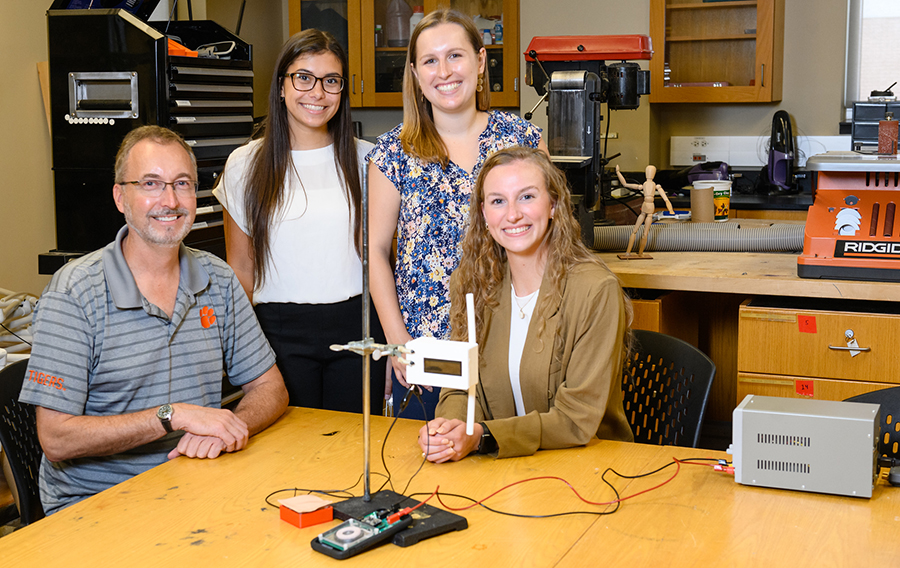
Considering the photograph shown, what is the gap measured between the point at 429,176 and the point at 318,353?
1.58ft

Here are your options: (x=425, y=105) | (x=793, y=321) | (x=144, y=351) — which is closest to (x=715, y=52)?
(x=793, y=321)

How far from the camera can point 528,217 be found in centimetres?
165

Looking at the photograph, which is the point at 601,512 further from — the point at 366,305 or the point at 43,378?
the point at 43,378

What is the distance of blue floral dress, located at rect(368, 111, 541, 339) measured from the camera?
1907mm

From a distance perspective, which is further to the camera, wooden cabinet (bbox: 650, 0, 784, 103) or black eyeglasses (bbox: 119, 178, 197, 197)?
wooden cabinet (bbox: 650, 0, 784, 103)

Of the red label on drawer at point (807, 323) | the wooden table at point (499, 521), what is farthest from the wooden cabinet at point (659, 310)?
the wooden table at point (499, 521)

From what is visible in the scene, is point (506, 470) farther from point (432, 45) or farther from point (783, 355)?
point (783, 355)

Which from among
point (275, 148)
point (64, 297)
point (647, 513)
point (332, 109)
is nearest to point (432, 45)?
point (332, 109)

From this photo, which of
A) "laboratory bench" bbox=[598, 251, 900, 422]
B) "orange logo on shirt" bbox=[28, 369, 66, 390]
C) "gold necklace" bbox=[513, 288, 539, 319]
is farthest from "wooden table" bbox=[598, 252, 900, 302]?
"orange logo on shirt" bbox=[28, 369, 66, 390]

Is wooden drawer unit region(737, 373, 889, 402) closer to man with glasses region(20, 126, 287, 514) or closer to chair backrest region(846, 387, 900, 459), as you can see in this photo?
chair backrest region(846, 387, 900, 459)

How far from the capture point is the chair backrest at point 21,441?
1.59 meters

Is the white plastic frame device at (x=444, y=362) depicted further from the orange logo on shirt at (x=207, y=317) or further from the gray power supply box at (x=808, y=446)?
the orange logo on shirt at (x=207, y=317)

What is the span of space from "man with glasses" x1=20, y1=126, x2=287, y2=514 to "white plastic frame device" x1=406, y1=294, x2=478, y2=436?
50 centimetres

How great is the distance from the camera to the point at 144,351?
5.34ft
